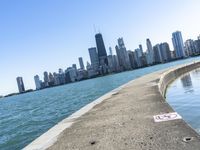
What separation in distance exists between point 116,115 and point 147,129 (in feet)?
10.2

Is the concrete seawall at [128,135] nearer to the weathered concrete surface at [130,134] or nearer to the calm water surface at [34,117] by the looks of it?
the weathered concrete surface at [130,134]

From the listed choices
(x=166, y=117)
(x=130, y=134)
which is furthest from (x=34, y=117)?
(x=130, y=134)

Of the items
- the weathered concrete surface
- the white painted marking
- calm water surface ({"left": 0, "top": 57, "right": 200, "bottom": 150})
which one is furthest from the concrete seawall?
calm water surface ({"left": 0, "top": 57, "right": 200, "bottom": 150})

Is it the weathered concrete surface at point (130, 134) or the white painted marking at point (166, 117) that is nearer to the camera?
the weathered concrete surface at point (130, 134)

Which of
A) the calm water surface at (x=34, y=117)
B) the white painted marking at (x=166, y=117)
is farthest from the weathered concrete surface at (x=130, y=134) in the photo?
the calm water surface at (x=34, y=117)

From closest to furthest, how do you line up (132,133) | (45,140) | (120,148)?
1. (120,148)
2. (132,133)
3. (45,140)

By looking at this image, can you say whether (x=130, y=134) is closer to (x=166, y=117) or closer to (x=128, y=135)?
(x=128, y=135)

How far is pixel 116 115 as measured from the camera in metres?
10.6

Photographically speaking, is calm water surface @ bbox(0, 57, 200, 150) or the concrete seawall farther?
calm water surface @ bbox(0, 57, 200, 150)

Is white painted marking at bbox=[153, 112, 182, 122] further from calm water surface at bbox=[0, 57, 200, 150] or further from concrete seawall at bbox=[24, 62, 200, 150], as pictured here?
calm water surface at bbox=[0, 57, 200, 150]

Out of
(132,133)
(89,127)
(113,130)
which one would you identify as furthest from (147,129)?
(89,127)

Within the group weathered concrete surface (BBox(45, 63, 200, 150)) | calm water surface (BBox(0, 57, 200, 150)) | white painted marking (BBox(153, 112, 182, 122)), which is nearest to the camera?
weathered concrete surface (BBox(45, 63, 200, 150))

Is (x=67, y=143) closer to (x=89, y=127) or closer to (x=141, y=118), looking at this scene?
(x=89, y=127)

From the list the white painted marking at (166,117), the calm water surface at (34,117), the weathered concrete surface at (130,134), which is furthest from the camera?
the calm water surface at (34,117)
